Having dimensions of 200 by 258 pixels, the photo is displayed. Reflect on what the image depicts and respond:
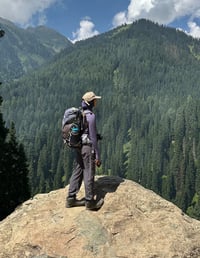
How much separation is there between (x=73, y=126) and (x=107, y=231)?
4.04m

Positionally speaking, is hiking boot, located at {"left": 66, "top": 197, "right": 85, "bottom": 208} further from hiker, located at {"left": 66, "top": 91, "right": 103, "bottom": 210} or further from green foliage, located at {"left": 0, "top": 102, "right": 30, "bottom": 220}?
green foliage, located at {"left": 0, "top": 102, "right": 30, "bottom": 220}

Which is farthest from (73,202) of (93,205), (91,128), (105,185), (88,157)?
(91,128)

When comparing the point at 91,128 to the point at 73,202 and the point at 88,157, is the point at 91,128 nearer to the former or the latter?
the point at 88,157

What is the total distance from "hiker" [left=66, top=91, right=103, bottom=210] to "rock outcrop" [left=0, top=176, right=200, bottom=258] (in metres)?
0.37

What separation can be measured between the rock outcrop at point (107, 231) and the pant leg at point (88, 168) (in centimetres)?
73

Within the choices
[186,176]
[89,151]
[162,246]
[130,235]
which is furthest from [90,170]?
[186,176]

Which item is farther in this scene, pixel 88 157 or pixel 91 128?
pixel 88 157

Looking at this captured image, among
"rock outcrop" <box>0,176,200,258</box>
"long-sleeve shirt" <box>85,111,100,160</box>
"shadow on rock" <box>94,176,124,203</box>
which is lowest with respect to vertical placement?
"rock outcrop" <box>0,176,200,258</box>

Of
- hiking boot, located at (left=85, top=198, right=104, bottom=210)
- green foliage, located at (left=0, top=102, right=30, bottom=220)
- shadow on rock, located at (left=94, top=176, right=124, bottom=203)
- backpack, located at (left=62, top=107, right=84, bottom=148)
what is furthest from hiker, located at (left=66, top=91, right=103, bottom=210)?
green foliage, located at (left=0, top=102, right=30, bottom=220)

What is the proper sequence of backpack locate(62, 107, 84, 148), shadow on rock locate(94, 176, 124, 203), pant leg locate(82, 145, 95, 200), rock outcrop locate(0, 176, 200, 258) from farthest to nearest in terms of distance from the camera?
shadow on rock locate(94, 176, 124, 203) → pant leg locate(82, 145, 95, 200) → backpack locate(62, 107, 84, 148) → rock outcrop locate(0, 176, 200, 258)

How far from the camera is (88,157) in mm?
14641

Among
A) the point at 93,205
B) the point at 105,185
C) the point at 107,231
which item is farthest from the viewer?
the point at 105,185

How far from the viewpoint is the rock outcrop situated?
13281 millimetres

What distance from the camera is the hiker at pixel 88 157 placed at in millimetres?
14250
